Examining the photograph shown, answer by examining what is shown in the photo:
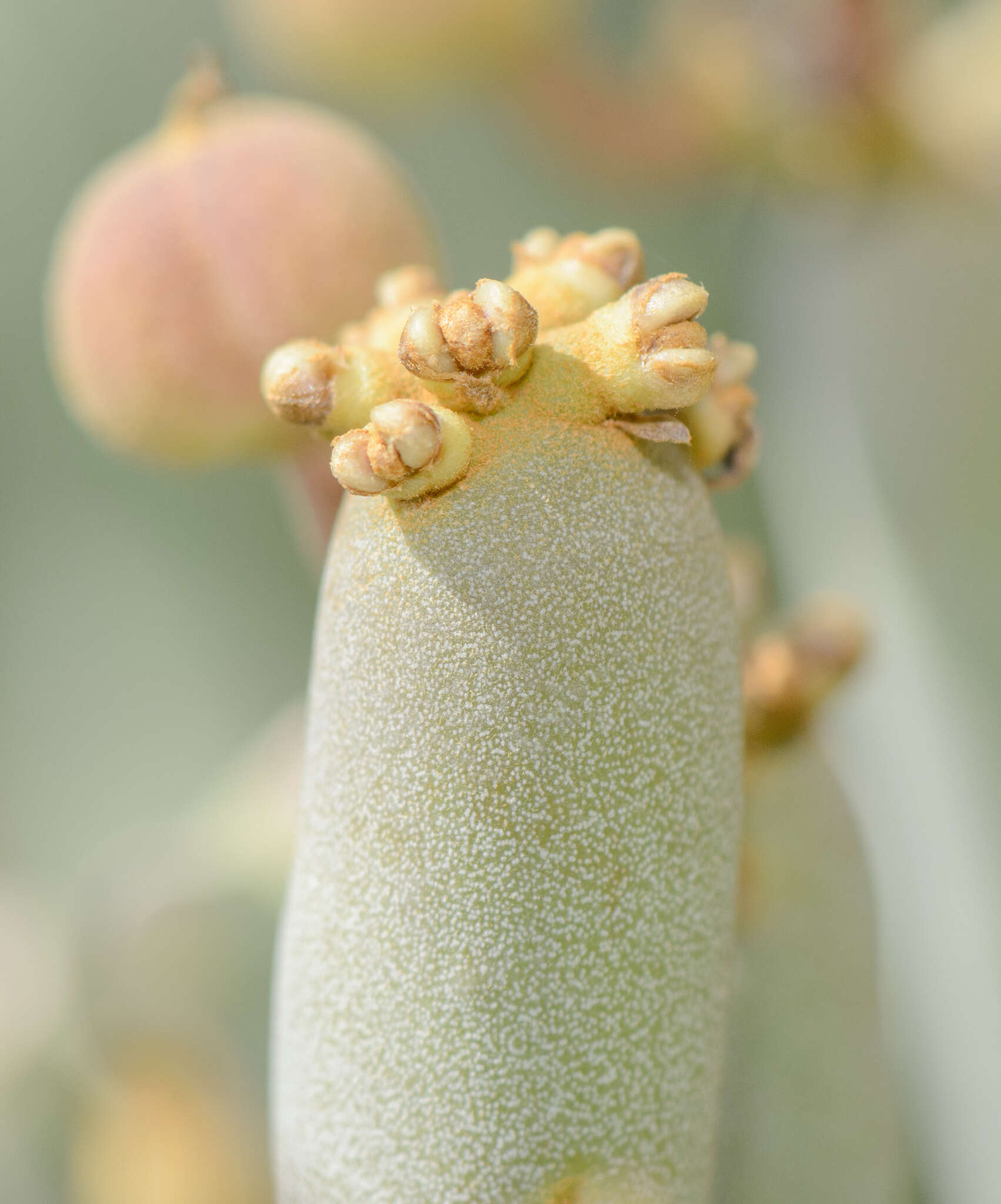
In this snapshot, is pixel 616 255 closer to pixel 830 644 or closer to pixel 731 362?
pixel 731 362

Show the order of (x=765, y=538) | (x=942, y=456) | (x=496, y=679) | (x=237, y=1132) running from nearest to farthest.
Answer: (x=496, y=679), (x=237, y=1132), (x=942, y=456), (x=765, y=538)

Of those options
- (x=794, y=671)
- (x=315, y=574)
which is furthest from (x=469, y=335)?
(x=315, y=574)

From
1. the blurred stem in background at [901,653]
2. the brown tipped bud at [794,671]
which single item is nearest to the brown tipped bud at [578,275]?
the brown tipped bud at [794,671]

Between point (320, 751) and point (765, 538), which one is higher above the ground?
point (765, 538)

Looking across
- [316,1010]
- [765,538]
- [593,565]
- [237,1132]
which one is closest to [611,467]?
[593,565]

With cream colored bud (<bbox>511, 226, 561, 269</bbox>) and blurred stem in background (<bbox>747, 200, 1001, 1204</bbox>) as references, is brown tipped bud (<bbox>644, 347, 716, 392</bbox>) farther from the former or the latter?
blurred stem in background (<bbox>747, 200, 1001, 1204</bbox>)

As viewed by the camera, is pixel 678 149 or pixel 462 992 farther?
pixel 678 149

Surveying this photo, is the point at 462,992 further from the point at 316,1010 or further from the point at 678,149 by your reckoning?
the point at 678,149

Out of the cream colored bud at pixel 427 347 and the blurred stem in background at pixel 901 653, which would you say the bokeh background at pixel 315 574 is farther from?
the cream colored bud at pixel 427 347
